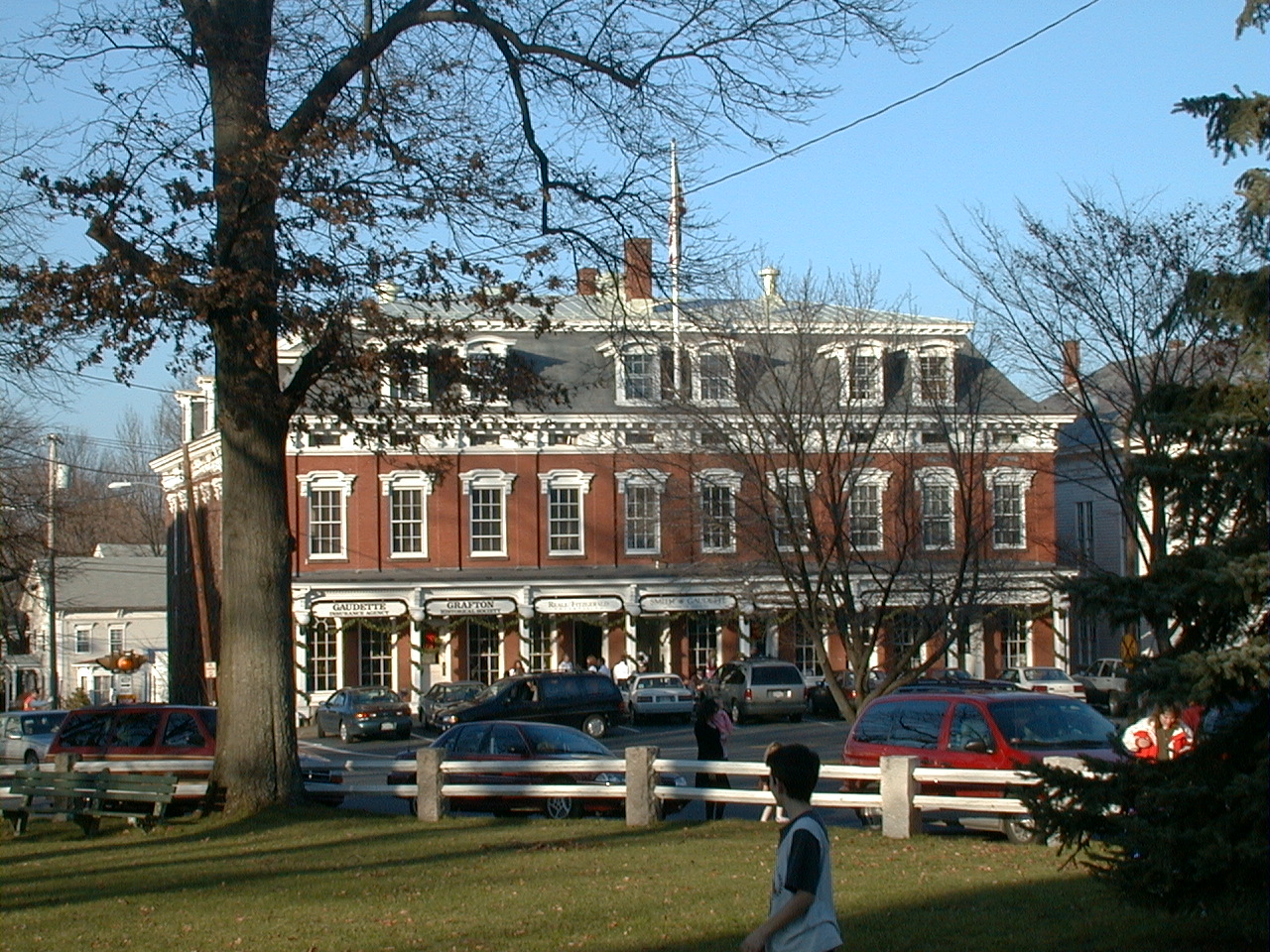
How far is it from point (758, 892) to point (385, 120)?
10.8m

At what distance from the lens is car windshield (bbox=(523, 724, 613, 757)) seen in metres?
20.4

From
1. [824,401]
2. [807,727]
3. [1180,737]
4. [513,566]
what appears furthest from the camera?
[513,566]

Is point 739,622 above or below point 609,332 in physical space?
below

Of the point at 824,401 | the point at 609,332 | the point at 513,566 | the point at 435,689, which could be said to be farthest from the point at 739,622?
the point at 609,332

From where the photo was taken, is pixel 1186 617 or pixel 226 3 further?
pixel 226 3

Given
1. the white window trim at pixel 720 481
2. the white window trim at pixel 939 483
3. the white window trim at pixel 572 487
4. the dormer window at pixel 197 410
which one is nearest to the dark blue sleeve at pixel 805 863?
the white window trim at pixel 720 481

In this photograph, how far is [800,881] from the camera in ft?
18.9

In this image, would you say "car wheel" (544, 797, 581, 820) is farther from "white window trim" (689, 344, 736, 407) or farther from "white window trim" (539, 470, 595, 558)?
"white window trim" (539, 470, 595, 558)

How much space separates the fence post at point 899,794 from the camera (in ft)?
49.6

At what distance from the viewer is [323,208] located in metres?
16.9

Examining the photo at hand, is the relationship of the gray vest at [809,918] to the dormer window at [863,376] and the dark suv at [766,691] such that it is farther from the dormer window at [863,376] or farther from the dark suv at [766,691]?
the dark suv at [766,691]

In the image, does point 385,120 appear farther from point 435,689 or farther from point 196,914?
point 435,689

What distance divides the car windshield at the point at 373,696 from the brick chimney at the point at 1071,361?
75.8 feet

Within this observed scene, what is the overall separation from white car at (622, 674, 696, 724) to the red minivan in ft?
83.3
